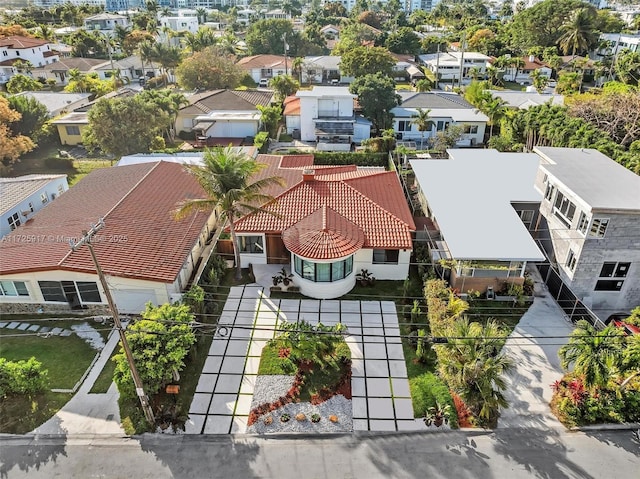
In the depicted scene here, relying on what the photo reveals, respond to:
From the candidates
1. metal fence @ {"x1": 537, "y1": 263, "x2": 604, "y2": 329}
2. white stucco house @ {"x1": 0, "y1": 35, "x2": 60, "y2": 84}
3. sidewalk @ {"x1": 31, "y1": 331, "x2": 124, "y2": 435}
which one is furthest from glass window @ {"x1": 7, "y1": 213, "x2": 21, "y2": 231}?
white stucco house @ {"x1": 0, "y1": 35, "x2": 60, "y2": 84}

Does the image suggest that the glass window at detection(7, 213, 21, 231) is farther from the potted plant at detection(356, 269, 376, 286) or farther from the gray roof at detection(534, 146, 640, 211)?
the gray roof at detection(534, 146, 640, 211)

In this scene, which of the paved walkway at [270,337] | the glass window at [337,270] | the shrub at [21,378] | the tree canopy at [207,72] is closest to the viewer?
the shrub at [21,378]

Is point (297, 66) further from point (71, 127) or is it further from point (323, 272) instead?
point (323, 272)

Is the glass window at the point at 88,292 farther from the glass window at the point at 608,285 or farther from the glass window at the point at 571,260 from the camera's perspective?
the glass window at the point at 608,285

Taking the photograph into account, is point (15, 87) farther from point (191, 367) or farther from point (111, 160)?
point (191, 367)

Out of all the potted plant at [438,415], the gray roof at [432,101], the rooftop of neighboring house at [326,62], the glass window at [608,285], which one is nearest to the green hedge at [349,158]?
the gray roof at [432,101]

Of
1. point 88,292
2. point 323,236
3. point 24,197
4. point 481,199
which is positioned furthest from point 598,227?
point 24,197
